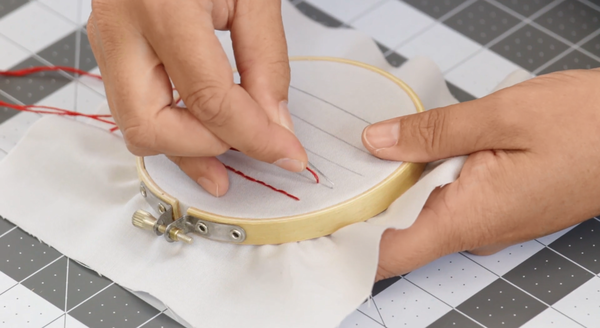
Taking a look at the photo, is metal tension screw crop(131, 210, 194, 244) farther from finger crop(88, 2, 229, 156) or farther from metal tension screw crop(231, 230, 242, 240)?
finger crop(88, 2, 229, 156)

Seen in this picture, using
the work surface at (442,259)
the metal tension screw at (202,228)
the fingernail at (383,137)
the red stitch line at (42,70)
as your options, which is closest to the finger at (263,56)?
the fingernail at (383,137)

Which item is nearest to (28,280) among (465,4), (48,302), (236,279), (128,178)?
(48,302)

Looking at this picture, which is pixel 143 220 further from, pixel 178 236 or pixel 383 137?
pixel 383 137

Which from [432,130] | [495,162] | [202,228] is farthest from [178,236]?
[495,162]

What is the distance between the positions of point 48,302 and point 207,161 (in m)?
0.56

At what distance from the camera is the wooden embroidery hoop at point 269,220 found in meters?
1.81

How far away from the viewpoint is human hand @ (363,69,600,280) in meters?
1.86

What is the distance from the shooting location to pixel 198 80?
1579mm

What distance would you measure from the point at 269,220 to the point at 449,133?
0.50m

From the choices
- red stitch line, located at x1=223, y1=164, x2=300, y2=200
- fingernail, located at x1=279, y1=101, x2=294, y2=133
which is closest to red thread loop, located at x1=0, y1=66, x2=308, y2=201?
red stitch line, located at x1=223, y1=164, x2=300, y2=200

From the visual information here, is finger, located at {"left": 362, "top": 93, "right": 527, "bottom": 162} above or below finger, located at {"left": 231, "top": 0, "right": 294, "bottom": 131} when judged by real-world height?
below

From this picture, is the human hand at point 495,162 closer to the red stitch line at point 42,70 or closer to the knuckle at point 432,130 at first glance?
the knuckle at point 432,130

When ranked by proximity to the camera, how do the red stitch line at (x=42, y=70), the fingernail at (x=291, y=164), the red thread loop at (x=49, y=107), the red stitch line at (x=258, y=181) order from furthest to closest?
the red stitch line at (x=42, y=70)
the red thread loop at (x=49, y=107)
the red stitch line at (x=258, y=181)
the fingernail at (x=291, y=164)

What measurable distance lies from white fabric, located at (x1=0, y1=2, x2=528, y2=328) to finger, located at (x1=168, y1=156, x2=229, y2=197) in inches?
5.9
